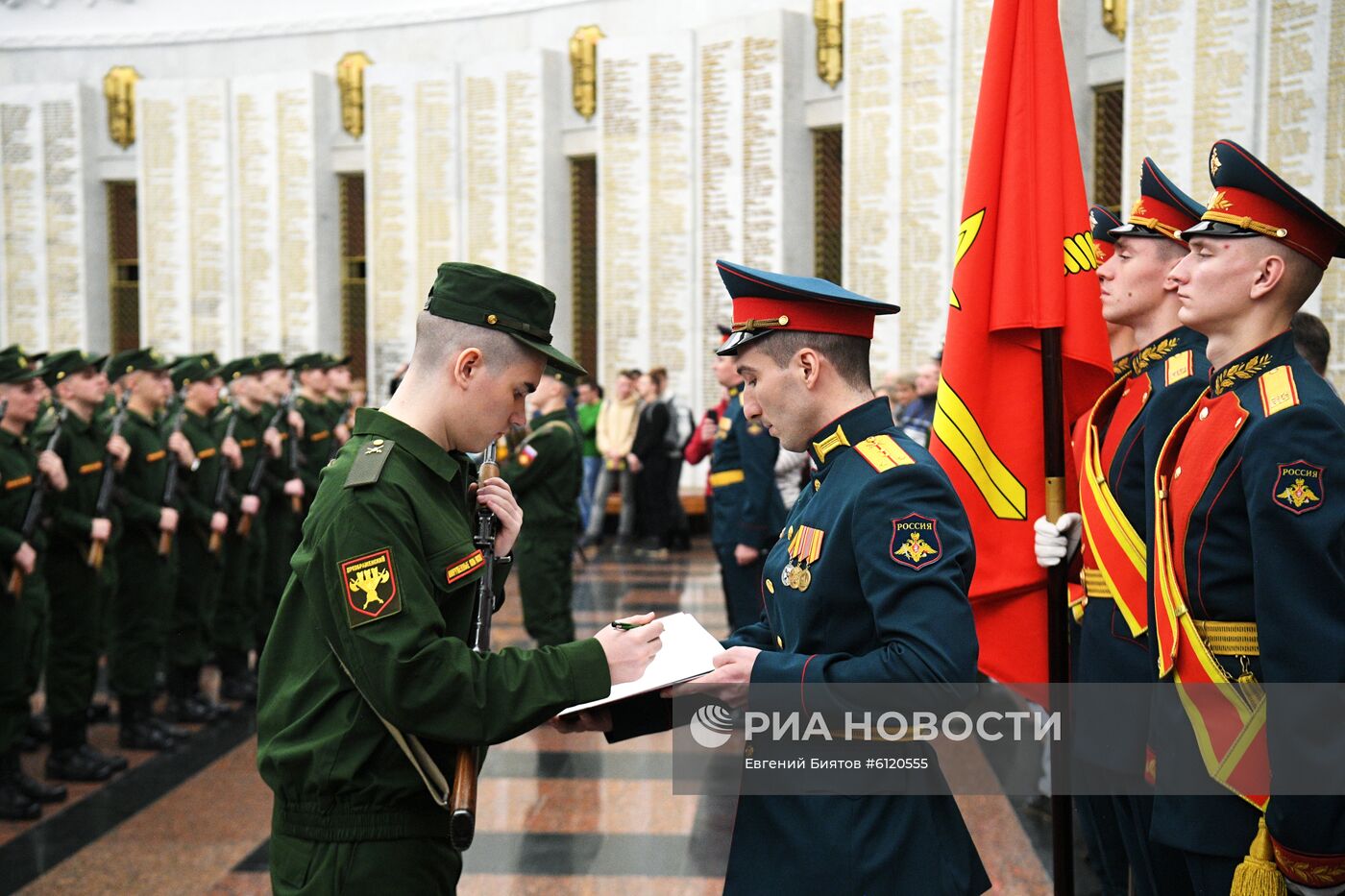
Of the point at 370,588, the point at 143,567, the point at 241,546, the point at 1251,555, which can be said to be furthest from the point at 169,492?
the point at 1251,555

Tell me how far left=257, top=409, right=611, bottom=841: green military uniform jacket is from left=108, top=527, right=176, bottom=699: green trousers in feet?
14.9

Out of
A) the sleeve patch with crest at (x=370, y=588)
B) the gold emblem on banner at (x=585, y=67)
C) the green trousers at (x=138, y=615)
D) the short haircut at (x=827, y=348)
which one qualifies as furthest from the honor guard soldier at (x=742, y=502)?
the gold emblem on banner at (x=585, y=67)

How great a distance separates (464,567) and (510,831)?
302 cm

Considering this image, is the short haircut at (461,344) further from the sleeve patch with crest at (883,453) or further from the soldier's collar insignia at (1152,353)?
the soldier's collar insignia at (1152,353)

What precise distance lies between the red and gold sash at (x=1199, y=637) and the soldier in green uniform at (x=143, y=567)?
511cm

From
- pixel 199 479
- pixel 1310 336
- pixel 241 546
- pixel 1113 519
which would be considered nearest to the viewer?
pixel 1113 519

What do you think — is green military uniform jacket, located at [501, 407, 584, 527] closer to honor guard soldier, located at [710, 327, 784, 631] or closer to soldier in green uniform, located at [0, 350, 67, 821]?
honor guard soldier, located at [710, 327, 784, 631]

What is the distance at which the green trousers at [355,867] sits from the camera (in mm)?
2018

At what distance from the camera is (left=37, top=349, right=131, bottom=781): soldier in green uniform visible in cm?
566

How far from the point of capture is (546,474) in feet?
22.5

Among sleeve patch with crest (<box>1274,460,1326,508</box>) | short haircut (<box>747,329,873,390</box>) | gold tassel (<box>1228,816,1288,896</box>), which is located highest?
short haircut (<box>747,329,873,390</box>)

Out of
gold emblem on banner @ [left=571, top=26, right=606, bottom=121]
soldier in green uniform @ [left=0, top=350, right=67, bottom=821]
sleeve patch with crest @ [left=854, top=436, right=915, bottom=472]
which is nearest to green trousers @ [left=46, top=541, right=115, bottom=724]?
soldier in green uniform @ [left=0, top=350, right=67, bottom=821]

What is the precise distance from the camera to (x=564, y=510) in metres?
Result: 6.91

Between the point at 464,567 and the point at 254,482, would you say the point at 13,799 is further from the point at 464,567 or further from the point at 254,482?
the point at 464,567
